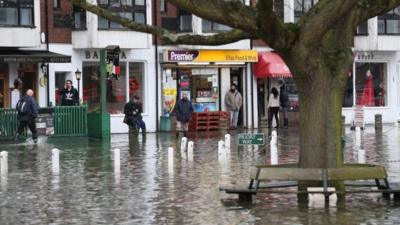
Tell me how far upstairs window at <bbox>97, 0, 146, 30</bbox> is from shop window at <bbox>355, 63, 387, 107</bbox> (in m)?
12.2

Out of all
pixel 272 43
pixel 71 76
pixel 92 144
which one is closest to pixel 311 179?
pixel 272 43

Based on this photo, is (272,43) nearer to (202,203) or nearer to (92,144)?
(202,203)

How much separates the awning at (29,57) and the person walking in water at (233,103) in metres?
8.11

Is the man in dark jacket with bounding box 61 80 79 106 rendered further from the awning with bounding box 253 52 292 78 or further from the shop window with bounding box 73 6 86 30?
the awning with bounding box 253 52 292 78

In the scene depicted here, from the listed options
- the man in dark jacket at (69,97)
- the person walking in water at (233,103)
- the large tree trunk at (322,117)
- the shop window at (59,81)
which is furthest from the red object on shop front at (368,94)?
the large tree trunk at (322,117)

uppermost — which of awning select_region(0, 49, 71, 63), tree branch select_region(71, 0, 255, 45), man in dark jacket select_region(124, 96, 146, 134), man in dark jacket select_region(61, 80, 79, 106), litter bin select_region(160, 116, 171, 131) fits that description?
awning select_region(0, 49, 71, 63)

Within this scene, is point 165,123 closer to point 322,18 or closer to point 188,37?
point 188,37

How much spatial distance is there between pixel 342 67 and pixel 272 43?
1274 mm

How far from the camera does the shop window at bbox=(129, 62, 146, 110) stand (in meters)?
38.8

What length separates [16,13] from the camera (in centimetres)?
3431

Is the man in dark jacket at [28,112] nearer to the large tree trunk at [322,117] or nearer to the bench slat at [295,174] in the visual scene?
the large tree trunk at [322,117]

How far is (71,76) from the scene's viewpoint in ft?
121

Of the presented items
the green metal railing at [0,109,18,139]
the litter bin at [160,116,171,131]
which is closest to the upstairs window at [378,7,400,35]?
the litter bin at [160,116,171,131]

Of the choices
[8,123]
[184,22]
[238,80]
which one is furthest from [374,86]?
[8,123]
